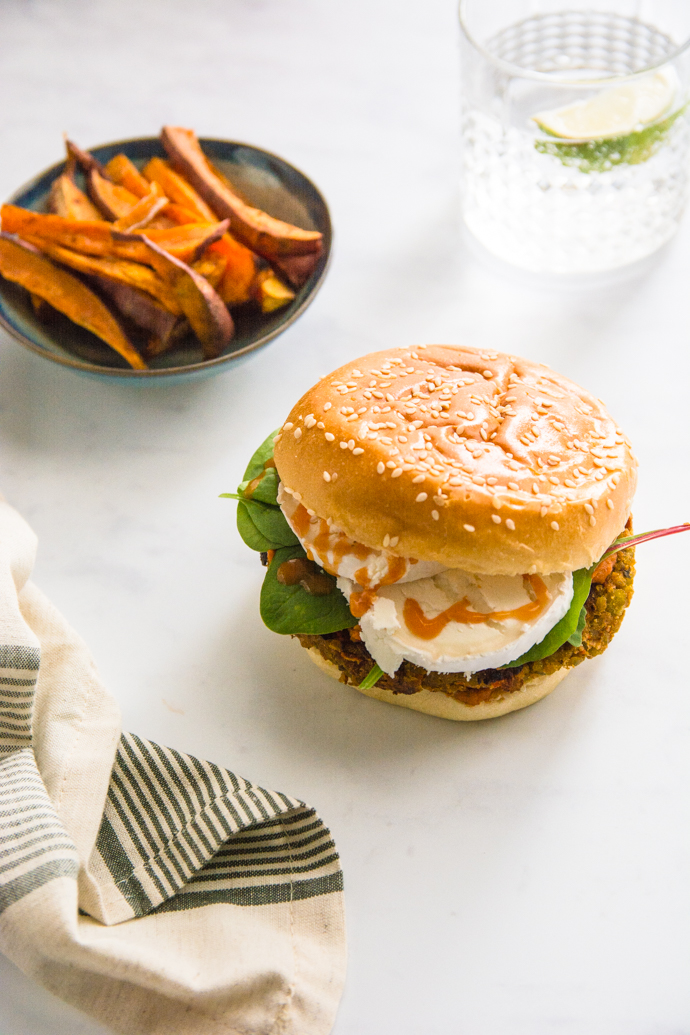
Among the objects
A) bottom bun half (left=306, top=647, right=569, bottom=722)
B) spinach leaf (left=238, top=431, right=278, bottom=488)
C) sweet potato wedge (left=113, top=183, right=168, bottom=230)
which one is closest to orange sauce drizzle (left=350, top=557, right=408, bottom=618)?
bottom bun half (left=306, top=647, right=569, bottom=722)

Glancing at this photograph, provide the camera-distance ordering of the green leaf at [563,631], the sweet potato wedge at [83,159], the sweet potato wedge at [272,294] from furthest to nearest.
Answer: the sweet potato wedge at [83,159] → the sweet potato wedge at [272,294] → the green leaf at [563,631]

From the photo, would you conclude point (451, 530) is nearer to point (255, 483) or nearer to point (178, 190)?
point (255, 483)

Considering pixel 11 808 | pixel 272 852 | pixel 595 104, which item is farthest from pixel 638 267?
pixel 11 808

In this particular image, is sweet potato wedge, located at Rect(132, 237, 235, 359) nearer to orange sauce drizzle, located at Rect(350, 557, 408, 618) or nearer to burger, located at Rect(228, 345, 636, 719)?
burger, located at Rect(228, 345, 636, 719)

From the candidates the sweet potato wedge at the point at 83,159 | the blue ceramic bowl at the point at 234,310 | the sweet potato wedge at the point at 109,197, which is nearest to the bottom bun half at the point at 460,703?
the blue ceramic bowl at the point at 234,310

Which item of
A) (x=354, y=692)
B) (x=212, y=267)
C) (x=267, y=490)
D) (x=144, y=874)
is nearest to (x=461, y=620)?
(x=354, y=692)

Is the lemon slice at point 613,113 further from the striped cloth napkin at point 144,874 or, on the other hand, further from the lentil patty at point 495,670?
the striped cloth napkin at point 144,874
